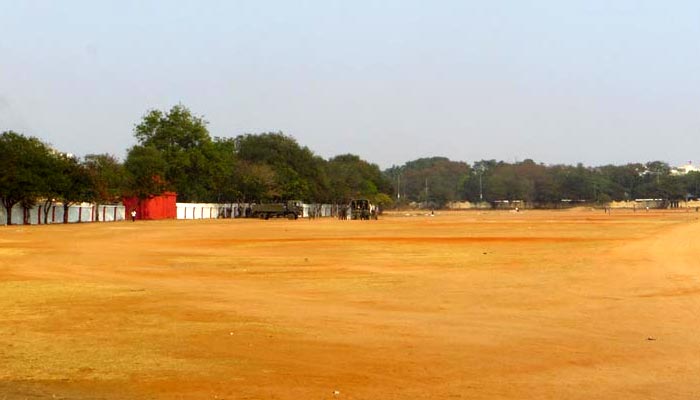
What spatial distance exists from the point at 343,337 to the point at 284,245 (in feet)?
90.5

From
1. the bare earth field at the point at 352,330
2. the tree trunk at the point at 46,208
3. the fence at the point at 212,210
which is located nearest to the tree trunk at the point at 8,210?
the tree trunk at the point at 46,208

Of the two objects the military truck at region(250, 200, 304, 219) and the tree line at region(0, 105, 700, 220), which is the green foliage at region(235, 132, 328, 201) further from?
the military truck at region(250, 200, 304, 219)

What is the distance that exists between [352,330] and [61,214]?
73.9 m

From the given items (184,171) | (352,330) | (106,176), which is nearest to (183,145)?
(184,171)

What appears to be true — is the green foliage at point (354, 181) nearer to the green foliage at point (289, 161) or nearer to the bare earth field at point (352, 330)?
the green foliage at point (289, 161)

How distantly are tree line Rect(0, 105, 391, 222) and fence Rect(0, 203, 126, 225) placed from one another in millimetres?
964

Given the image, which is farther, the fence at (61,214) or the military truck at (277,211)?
the military truck at (277,211)

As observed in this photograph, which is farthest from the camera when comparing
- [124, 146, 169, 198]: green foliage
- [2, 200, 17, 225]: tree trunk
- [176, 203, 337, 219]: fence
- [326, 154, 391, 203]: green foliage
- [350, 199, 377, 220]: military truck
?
[326, 154, 391, 203]: green foliage

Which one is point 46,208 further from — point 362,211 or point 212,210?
point 212,210

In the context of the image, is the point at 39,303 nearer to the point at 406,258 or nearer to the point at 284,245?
the point at 406,258

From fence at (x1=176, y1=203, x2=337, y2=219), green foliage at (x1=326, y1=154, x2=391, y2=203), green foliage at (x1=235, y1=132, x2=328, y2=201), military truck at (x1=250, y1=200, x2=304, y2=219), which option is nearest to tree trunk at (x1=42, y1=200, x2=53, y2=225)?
fence at (x1=176, y1=203, x2=337, y2=219)

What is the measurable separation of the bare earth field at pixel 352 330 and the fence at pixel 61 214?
49056mm

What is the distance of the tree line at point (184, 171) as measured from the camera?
71.7 metres

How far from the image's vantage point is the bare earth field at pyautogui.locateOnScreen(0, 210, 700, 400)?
9.32 m
